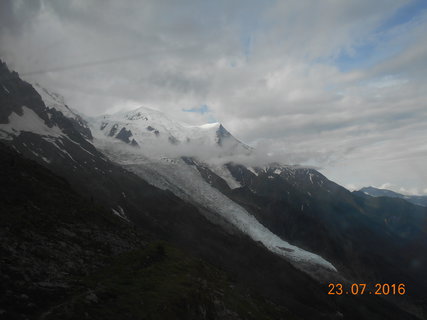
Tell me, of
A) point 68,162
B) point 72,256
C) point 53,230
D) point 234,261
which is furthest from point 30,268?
point 68,162

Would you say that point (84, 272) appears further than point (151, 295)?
Yes

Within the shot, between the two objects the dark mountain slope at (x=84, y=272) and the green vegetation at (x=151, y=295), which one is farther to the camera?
the green vegetation at (x=151, y=295)

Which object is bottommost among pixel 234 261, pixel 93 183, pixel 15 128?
pixel 234 261

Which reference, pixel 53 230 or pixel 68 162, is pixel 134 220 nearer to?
pixel 68 162

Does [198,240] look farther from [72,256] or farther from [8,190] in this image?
[72,256]

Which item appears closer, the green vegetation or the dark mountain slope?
the dark mountain slope

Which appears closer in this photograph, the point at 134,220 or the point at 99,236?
the point at 99,236

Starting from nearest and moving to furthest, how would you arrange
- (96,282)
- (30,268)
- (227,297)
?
1. (30,268)
2. (96,282)
3. (227,297)

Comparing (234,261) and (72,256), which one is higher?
(72,256)

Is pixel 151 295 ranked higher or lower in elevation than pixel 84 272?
higher

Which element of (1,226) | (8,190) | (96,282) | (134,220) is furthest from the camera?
(134,220)
